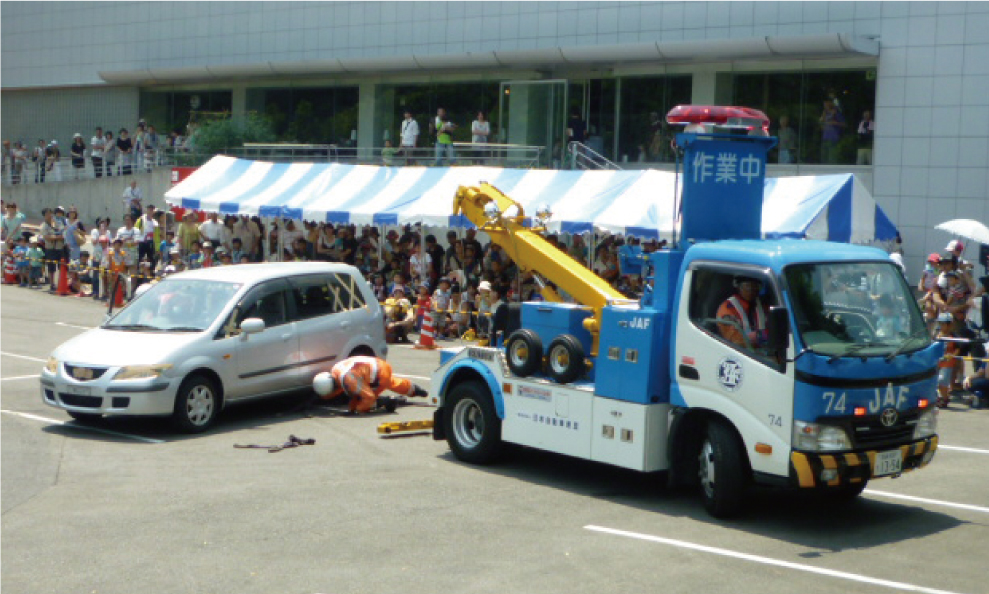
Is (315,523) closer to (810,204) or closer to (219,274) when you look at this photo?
(219,274)

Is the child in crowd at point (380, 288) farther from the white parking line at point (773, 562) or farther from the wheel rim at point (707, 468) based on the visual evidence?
the white parking line at point (773, 562)

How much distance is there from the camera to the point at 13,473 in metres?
11.4

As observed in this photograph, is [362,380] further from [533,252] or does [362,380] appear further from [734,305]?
[734,305]

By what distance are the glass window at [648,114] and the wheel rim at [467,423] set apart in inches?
710

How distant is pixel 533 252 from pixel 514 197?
10072 millimetres

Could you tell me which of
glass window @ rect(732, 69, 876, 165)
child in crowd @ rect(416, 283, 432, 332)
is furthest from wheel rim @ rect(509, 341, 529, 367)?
glass window @ rect(732, 69, 876, 165)

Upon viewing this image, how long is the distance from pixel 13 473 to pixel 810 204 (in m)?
12.1

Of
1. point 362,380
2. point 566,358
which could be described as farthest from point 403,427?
point 566,358

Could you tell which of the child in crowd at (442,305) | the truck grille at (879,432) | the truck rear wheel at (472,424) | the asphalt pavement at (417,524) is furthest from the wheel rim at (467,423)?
the child in crowd at (442,305)

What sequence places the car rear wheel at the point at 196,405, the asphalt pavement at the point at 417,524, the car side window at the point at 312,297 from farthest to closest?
the car side window at the point at 312,297
the car rear wheel at the point at 196,405
the asphalt pavement at the point at 417,524

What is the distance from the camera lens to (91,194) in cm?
4106

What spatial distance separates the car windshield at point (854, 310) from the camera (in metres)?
8.86

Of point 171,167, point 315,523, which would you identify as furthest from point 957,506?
point 171,167

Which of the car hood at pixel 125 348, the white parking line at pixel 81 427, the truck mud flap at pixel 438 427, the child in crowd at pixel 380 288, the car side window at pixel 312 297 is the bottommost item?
the white parking line at pixel 81 427
